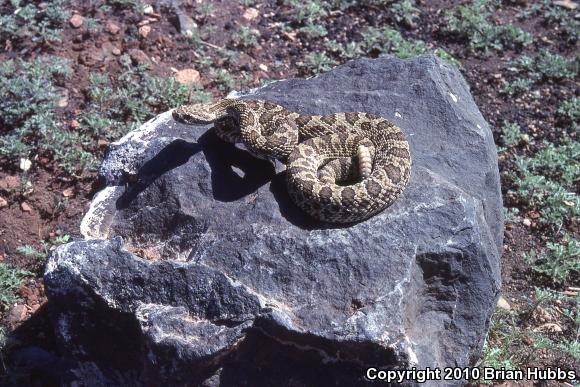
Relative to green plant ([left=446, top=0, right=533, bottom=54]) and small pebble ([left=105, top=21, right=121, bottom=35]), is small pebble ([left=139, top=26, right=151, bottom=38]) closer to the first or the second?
small pebble ([left=105, top=21, right=121, bottom=35])

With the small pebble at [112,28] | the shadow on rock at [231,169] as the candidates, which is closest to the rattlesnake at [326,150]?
the shadow on rock at [231,169]

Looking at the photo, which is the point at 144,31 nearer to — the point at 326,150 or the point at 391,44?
the point at 391,44

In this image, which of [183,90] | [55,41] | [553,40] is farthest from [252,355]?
[553,40]

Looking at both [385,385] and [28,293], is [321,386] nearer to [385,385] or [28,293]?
[385,385]

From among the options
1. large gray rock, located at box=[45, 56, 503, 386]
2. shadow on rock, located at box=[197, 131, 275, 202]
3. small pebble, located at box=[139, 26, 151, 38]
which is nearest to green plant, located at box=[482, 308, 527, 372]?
large gray rock, located at box=[45, 56, 503, 386]

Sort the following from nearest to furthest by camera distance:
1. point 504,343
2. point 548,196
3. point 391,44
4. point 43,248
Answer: point 504,343 < point 43,248 < point 548,196 < point 391,44

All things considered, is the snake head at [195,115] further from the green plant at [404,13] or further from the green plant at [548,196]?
the green plant at [404,13]

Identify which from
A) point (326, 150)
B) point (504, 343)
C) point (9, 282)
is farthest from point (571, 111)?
point (9, 282)
